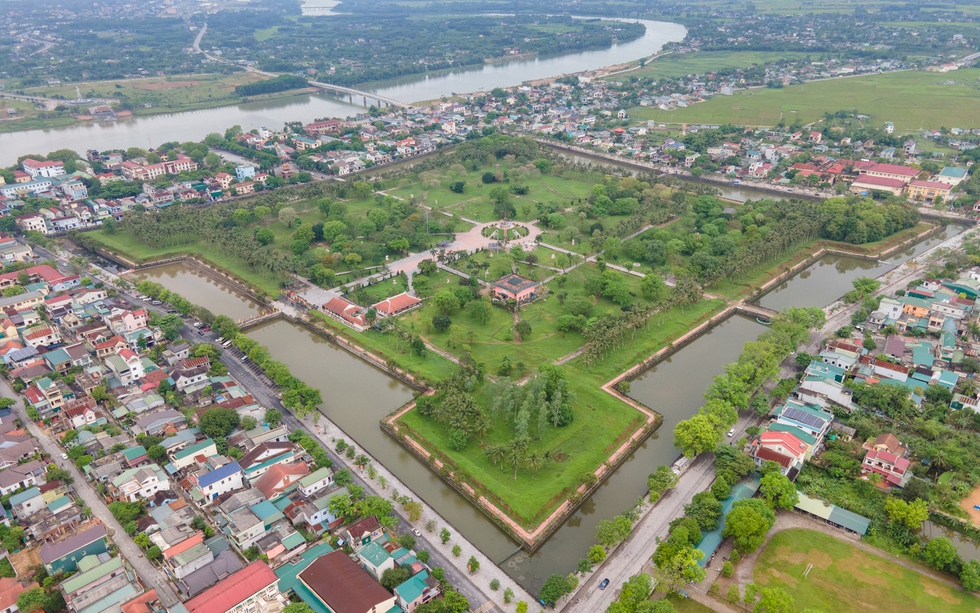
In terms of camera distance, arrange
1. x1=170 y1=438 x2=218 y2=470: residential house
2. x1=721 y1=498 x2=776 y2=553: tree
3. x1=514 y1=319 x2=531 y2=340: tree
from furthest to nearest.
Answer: x1=514 y1=319 x2=531 y2=340: tree, x1=170 y1=438 x2=218 y2=470: residential house, x1=721 y1=498 x2=776 y2=553: tree

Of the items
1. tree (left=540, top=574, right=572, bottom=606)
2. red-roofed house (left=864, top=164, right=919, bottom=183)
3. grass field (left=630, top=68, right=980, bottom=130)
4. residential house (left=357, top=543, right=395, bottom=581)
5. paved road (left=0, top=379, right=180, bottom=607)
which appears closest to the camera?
tree (left=540, top=574, right=572, bottom=606)

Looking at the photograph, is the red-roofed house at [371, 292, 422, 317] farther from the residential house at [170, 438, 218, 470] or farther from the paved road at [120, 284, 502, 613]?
the residential house at [170, 438, 218, 470]

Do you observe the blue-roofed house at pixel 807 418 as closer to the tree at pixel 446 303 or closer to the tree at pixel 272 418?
the tree at pixel 446 303

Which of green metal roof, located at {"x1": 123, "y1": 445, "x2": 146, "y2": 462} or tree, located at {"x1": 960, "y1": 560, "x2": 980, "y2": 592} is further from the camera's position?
green metal roof, located at {"x1": 123, "y1": 445, "x2": 146, "y2": 462}

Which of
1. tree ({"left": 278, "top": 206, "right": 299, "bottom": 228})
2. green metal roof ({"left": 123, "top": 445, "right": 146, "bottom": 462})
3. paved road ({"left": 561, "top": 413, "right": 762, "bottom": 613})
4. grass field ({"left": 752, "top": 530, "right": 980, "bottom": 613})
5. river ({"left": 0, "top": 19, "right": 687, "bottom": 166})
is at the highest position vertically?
river ({"left": 0, "top": 19, "right": 687, "bottom": 166})

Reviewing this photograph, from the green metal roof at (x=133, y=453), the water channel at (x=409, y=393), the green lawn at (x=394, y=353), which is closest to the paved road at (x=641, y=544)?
the water channel at (x=409, y=393)

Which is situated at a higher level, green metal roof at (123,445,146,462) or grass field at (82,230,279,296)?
grass field at (82,230,279,296)

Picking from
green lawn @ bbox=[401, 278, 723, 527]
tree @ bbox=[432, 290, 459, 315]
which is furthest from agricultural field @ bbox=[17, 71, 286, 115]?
green lawn @ bbox=[401, 278, 723, 527]
